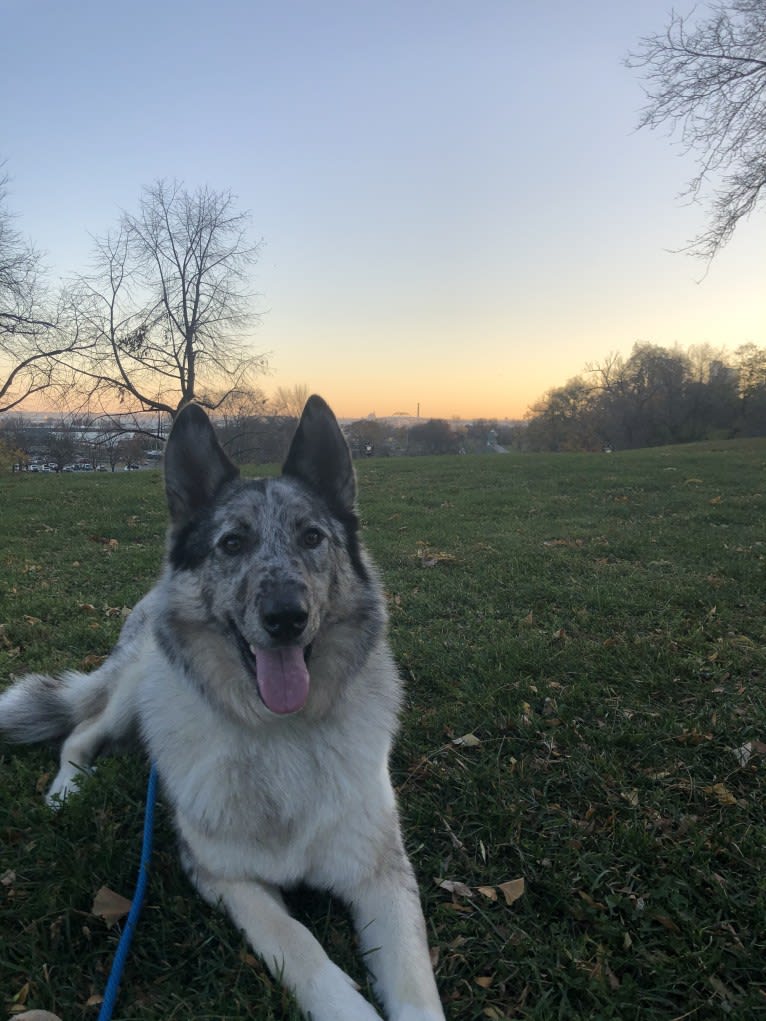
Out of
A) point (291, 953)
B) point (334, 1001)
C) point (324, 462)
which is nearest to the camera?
point (334, 1001)

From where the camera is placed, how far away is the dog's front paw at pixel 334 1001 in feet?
6.55

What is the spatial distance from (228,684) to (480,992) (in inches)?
60.7

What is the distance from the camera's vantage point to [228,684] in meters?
2.82

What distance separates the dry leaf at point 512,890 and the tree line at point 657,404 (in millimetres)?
65198

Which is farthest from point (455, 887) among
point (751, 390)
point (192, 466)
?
point (751, 390)

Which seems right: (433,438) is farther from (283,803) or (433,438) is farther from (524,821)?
(283,803)

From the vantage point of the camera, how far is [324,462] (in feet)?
11.2

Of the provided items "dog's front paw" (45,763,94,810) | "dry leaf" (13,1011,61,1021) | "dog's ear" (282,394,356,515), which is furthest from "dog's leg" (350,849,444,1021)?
"dog's ear" (282,394,356,515)

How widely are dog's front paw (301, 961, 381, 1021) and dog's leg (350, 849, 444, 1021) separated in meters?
0.10

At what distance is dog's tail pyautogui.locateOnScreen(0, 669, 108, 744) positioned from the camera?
3.68 metres

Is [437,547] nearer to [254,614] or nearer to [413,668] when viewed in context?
[413,668]

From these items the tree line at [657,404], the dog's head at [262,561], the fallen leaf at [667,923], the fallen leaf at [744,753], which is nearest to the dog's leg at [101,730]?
the dog's head at [262,561]

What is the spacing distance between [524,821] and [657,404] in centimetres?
7474

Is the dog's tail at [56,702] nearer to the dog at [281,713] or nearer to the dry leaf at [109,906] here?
the dog at [281,713]
